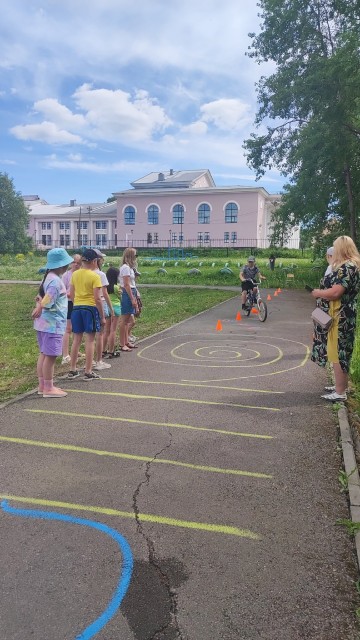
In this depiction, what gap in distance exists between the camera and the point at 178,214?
78.2m

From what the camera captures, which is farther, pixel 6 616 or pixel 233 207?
pixel 233 207

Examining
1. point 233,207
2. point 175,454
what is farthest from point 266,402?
point 233,207


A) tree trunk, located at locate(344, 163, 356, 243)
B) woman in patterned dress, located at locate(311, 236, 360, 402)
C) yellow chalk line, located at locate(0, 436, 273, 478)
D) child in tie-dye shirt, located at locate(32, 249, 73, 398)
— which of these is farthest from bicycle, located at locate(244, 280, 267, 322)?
tree trunk, located at locate(344, 163, 356, 243)

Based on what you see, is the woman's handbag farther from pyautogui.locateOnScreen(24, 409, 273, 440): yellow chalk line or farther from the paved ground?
pyautogui.locateOnScreen(24, 409, 273, 440): yellow chalk line

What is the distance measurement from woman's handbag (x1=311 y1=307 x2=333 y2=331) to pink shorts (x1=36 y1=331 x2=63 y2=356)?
3044 millimetres

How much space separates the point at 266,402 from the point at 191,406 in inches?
36.7

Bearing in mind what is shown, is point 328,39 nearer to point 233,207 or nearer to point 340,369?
point 340,369

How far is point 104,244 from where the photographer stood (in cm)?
8888

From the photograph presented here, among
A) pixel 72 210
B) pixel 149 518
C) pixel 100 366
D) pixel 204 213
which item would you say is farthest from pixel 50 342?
pixel 72 210

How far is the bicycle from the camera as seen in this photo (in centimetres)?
1291

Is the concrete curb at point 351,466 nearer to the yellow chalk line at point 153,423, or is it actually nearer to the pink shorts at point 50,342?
the yellow chalk line at point 153,423

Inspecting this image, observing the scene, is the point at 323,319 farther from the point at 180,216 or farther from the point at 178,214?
the point at 178,214

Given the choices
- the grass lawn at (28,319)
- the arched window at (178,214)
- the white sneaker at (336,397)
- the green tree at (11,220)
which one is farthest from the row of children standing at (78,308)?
the green tree at (11,220)

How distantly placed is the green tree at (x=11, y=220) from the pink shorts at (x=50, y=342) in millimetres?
78852
